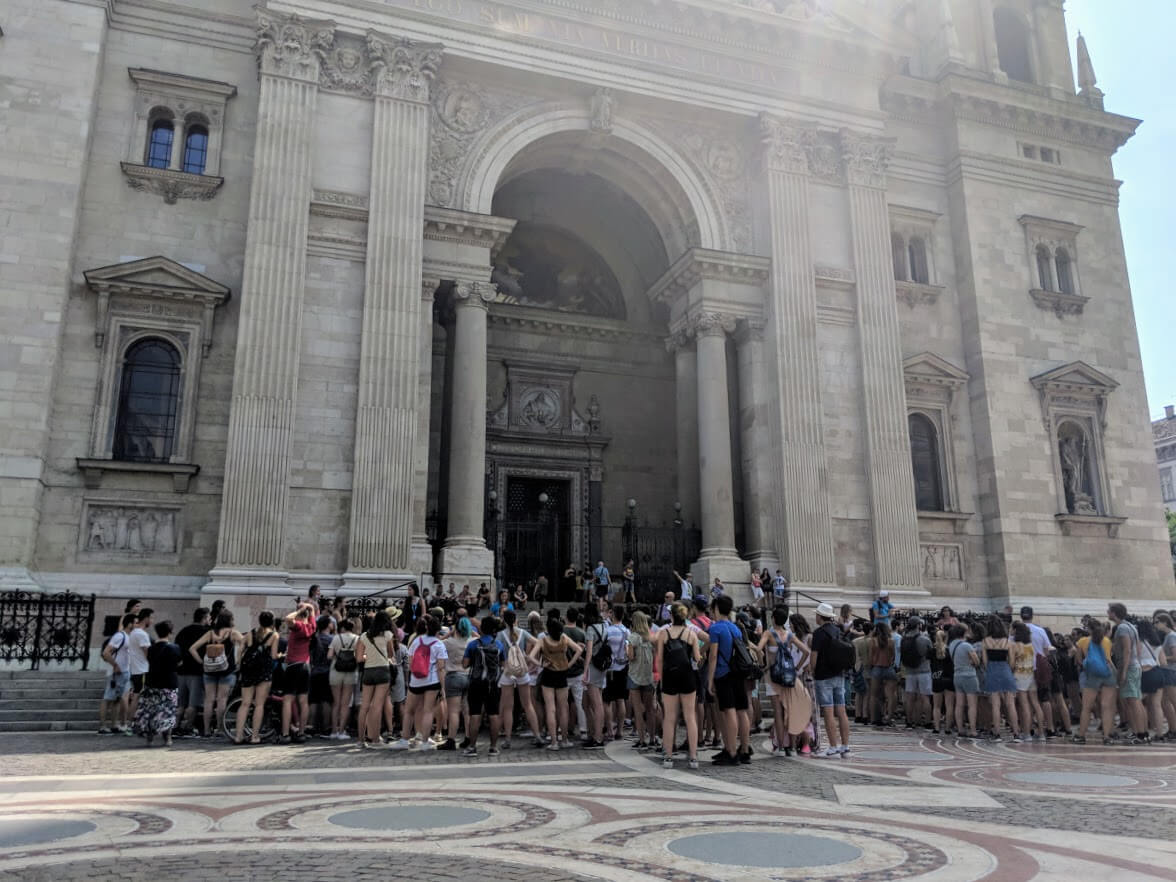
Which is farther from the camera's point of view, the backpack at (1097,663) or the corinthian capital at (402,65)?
the corinthian capital at (402,65)

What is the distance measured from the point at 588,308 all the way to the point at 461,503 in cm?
1128

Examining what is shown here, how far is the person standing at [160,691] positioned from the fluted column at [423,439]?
778 centimetres

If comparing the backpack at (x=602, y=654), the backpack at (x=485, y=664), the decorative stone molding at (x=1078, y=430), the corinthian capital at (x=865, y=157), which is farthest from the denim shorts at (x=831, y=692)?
the decorative stone molding at (x=1078, y=430)

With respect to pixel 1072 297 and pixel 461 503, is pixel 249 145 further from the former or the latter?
pixel 1072 297

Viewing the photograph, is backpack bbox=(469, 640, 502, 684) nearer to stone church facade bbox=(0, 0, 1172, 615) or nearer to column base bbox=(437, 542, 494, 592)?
stone church facade bbox=(0, 0, 1172, 615)

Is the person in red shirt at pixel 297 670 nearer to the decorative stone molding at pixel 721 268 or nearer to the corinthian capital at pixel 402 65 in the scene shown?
the corinthian capital at pixel 402 65

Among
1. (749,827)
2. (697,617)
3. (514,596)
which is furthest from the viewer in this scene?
(514,596)

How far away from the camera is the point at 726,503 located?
76.8 ft

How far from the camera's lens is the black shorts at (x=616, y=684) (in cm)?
1266

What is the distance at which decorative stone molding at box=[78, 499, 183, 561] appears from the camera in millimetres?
19031

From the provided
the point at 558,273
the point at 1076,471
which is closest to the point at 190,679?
the point at 558,273

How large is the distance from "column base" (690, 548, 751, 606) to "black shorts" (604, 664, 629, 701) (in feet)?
31.9

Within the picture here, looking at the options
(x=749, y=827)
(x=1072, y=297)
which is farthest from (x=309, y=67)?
(x=1072, y=297)

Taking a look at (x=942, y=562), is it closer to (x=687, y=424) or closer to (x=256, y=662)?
(x=687, y=424)
